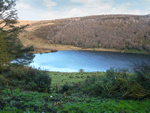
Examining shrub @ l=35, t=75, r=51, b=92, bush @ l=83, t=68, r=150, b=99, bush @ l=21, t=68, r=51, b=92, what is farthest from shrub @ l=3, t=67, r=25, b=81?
bush @ l=83, t=68, r=150, b=99

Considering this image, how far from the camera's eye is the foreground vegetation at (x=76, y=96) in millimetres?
6036

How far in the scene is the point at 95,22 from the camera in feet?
377

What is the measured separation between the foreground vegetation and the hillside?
230 ft

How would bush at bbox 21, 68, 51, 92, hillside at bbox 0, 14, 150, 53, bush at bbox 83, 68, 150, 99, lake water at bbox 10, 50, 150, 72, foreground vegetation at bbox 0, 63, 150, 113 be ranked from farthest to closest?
1. hillside at bbox 0, 14, 150, 53
2. lake water at bbox 10, 50, 150, 72
3. bush at bbox 21, 68, 51, 92
4. bush at bbox 83, 68, 150, 99
5. foreground vegetation at bbox 0, 63, 150, 113

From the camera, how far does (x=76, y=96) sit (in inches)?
376

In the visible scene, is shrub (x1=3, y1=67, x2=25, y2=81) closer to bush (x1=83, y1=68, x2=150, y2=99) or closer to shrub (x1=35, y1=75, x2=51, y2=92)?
shrub (x1=35, y1=75, x2=51, y2=92)

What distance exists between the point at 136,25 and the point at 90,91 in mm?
101122

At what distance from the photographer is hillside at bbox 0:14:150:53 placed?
281 ft

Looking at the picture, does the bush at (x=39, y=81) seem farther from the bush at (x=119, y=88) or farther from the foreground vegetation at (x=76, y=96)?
the bush at (x=119, y=88)

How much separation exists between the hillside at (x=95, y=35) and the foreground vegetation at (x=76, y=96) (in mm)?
70112

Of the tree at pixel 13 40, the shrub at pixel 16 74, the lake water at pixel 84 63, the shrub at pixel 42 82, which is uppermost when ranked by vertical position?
the tree at pixel 13 40

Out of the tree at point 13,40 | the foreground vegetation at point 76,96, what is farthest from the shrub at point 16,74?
the tree at point 13,40

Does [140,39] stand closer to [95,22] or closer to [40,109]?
[95,22]

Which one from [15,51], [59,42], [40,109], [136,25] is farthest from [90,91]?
[136,25]
